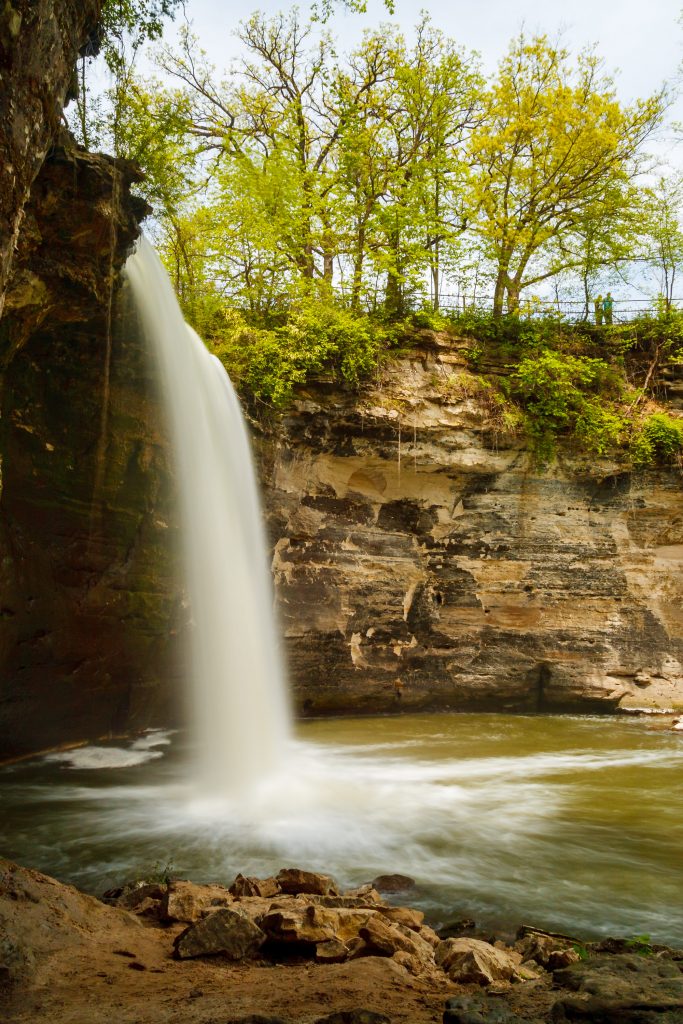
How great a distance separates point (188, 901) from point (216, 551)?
6477 millimetres

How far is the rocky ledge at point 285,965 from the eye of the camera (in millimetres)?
2744

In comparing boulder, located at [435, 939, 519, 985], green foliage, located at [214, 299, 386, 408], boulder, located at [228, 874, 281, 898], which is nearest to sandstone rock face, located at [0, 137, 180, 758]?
green foliage, located at [214, 299, 386, 408]

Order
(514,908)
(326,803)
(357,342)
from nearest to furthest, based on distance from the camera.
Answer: (514,908) < (326,803) < (357,342)

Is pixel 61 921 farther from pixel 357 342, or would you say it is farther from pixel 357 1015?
pixel 357 342

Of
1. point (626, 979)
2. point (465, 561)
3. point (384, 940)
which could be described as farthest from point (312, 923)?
point (465, 561)

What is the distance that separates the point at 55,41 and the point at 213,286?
28.7 feet

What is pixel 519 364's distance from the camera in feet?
46.3

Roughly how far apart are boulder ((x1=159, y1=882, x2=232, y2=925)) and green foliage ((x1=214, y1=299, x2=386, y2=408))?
8.91 metres

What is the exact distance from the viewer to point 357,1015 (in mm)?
2539

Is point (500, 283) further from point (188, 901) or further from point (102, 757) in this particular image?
point (188, 901)

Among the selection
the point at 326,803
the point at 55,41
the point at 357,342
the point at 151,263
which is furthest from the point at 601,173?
the point at 326,803

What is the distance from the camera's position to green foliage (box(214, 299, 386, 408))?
12258 millimetres

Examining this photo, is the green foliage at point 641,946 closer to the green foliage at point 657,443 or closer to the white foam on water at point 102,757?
the white foam on water at point 102,757

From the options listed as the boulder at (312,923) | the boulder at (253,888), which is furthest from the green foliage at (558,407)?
the boulder at (312,923)
